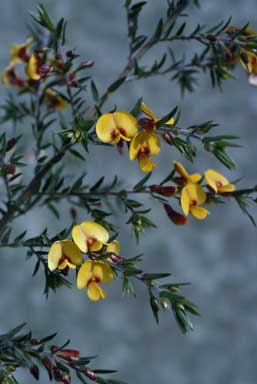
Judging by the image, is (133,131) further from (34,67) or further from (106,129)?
(34,67)

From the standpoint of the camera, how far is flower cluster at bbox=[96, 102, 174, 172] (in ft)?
1.91

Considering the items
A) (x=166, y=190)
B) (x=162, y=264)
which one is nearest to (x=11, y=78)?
(x=166, y=190)

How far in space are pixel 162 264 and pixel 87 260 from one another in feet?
3.37

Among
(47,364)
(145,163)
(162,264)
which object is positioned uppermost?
(145,163)

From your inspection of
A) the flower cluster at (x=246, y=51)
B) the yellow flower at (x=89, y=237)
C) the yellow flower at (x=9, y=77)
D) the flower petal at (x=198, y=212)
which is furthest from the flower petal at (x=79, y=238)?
the yellow flower at (x=9, y=77)

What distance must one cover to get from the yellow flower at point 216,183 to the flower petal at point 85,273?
14cm

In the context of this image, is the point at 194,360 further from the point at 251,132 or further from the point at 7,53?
the point at 7,53

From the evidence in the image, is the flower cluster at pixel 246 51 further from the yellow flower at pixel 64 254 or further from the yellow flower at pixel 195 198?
the yellow flower at pixel 64 254

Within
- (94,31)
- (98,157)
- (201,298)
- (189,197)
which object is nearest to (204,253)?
(201,298)

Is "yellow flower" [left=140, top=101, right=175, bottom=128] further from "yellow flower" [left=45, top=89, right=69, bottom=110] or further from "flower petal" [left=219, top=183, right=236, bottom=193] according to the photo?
"yellow flower" [left=45, top=89, right=69, bottom=110]

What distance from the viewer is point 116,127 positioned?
580mm

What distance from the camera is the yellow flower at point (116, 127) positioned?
580 millimetres

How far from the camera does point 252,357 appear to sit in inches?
62.3

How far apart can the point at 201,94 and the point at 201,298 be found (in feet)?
1.51
